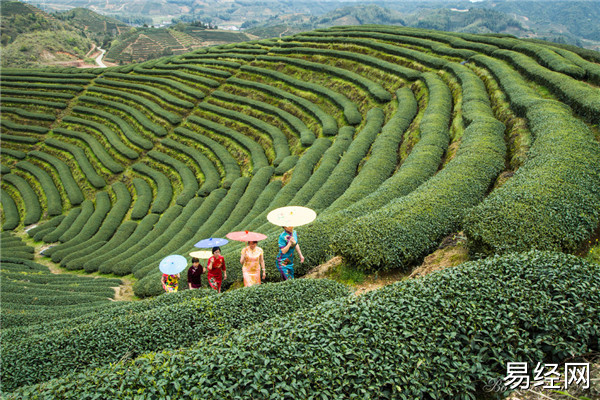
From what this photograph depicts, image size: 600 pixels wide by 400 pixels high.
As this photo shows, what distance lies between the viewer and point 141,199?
3144 cm

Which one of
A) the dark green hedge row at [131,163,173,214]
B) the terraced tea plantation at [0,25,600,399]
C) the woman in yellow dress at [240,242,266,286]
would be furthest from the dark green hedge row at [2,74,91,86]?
the woman in yellow dress at [240,242,266,286]

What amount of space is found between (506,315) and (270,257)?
26.1ft

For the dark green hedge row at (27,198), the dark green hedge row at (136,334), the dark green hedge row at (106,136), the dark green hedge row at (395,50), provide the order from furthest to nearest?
1. the dark green hedge row at (106,136)
2. the dark green hedge row at (27,198)
3. the dark green hedge row at (395,50)
4. the dark green hedge row at (136,334)

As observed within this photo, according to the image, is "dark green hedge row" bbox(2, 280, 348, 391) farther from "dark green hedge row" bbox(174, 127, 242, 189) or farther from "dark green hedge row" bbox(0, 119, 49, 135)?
"dark green hedge row" bbox(0, 119, 49, 135)

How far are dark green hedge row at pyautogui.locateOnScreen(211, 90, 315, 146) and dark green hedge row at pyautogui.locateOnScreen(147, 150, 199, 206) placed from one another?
979 cm

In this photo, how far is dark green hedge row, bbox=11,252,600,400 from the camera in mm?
4578

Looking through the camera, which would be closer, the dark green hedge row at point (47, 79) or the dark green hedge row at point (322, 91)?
the dark green hedge row at point (322, 91)

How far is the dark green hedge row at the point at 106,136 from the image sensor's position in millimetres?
37000

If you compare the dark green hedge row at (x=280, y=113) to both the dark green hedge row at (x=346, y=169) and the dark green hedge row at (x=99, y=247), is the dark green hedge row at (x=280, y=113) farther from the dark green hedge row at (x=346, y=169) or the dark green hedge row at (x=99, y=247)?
the dark green hedge row at (x=99, y=247)

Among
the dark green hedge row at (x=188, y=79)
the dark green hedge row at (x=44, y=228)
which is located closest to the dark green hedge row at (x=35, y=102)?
the dark green hedge row at (x=188, y=79)

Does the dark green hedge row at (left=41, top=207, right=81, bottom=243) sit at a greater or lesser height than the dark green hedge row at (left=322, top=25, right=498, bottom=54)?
lesser

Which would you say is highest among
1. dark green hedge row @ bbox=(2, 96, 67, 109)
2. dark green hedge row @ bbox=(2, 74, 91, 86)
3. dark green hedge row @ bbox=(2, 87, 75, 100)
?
dark green hedge row @ bbox=(2, 74, 91, 86)

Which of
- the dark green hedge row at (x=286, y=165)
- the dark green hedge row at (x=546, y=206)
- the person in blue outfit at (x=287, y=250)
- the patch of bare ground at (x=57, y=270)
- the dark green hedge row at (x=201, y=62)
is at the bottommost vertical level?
the patch of bare ground at (x=57, y=270)

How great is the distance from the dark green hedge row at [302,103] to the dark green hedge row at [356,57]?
24.1ft
